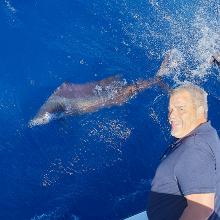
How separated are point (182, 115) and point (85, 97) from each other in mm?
1616

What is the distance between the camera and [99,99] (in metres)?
2.91

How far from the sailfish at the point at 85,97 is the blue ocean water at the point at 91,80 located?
0.27 feet

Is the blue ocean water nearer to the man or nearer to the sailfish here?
the sailfish

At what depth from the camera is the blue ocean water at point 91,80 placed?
287 centimetres

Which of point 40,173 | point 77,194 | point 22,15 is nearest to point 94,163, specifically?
point 77,194

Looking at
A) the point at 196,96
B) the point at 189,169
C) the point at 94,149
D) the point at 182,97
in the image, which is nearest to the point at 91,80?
the point at 94,149

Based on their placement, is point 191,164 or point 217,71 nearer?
point 191,164

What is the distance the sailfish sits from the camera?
9.49 feet

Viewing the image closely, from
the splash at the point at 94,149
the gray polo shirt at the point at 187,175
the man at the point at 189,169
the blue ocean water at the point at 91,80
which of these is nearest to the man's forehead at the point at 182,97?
the man at the point at 189,169

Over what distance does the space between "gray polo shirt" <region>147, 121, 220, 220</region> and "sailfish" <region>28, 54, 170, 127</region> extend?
1.37 meters

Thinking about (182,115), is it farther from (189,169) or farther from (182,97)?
(189,169)

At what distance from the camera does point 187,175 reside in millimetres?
1380

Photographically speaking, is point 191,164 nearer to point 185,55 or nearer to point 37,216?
point 185,55

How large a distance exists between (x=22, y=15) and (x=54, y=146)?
2213mm
